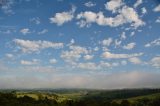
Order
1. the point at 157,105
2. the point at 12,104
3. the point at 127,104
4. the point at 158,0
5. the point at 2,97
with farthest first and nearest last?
the point at 157,105 → the point at 127,104 → the point at 2,97 → the point at 12,104 → the point at 158,0

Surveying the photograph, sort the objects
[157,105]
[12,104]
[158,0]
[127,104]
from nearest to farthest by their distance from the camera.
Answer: [158,0]
[12,104]
[127,104]
[157,105]

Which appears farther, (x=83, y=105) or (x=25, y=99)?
(x=25, y=99)

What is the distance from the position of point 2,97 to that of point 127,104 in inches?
2408

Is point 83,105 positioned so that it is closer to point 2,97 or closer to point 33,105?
point 33,105

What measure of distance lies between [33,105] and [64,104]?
18291 mm

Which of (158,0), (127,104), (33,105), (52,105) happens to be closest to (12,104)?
(33,105)

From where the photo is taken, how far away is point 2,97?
139000mm

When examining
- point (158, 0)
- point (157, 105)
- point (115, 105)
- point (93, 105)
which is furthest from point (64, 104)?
point (158, 0)

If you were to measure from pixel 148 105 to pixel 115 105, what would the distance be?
151ft

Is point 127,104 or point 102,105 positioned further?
point 127,104

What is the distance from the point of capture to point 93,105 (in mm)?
138000

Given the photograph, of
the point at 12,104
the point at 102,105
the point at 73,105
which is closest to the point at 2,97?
the point at 12,104

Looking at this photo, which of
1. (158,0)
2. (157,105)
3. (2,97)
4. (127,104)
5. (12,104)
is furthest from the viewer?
(157,105)

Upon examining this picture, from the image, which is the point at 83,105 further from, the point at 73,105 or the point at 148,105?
the point at 148,105
